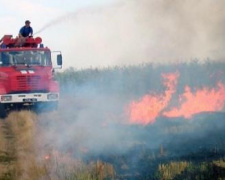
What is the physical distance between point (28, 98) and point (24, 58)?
5.94ft

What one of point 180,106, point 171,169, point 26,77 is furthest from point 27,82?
point 171,169

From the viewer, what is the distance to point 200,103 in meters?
17.1

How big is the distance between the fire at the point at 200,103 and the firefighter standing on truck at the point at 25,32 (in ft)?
23.3

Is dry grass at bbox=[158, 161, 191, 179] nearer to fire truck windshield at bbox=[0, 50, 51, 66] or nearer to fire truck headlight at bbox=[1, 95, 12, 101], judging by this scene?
fire truck headlight at bbox=[1, 95, 12, 101]

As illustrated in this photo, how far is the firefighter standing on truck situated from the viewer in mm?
18625

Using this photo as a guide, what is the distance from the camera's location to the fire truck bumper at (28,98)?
1767 cm

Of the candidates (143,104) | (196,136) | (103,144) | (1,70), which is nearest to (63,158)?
(103,144)

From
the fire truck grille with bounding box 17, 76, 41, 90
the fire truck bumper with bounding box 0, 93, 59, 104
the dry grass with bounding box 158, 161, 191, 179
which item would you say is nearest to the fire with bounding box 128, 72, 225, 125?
the fire truck bumper with bounding box 0, 93, 59, 104

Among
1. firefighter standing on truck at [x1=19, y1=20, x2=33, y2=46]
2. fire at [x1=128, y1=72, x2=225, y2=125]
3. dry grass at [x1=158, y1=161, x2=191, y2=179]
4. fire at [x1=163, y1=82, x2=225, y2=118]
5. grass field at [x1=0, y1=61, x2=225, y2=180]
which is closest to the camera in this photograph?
dry grass at [x1=158, y1=161, x2=191, y2=179]

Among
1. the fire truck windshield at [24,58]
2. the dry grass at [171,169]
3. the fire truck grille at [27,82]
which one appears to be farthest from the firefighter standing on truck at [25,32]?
the dry grass at [171,169]

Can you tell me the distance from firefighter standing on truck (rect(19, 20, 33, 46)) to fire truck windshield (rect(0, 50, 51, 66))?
71cm

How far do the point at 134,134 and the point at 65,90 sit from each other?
2016 centimetres

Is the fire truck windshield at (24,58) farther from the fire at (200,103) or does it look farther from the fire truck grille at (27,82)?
the fire at (200,103)

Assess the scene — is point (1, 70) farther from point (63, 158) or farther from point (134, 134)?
point (63, 158)
